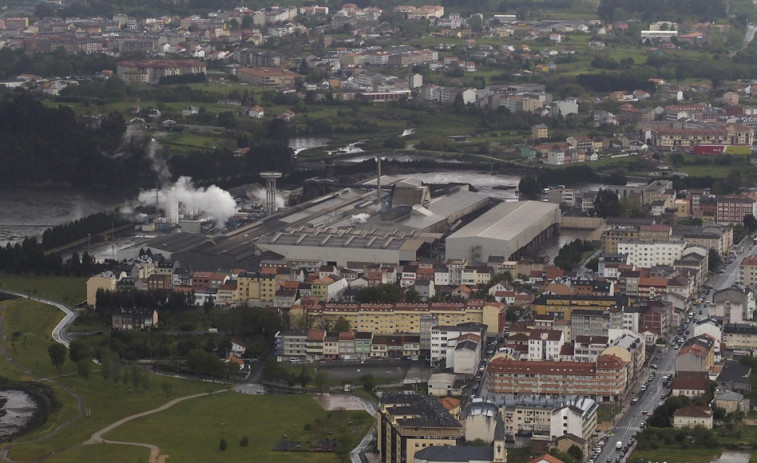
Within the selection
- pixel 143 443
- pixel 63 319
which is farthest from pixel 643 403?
pixel 63 319

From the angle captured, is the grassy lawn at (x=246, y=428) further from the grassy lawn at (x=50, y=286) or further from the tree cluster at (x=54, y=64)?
the tree cluster at (x=54, y=64)

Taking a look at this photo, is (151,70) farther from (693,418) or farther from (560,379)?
(693,418)

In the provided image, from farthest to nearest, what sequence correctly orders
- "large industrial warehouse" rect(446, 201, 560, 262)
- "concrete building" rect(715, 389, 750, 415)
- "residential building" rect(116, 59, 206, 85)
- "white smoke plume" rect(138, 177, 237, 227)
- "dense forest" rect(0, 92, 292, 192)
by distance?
"residential building" rect(116, 59, 206, 85) < "dense forest" rect(0, 92, 292, 192) < "white smoke plume" rect(138, 177, 237, 227) < "large industrial warehouse" rect(446, 201, 560, 262) < "concrete building" rect(715, 389, 750, 415)

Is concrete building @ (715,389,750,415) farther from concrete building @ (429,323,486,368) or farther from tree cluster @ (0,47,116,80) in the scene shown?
tree cluster @ (0,47,116,80)

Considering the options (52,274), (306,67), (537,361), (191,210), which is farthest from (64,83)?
(537,361)

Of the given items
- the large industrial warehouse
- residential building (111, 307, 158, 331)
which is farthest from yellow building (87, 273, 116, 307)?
the large industrial warehouse

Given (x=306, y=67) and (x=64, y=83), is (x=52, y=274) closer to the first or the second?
(x=64, y=83)
